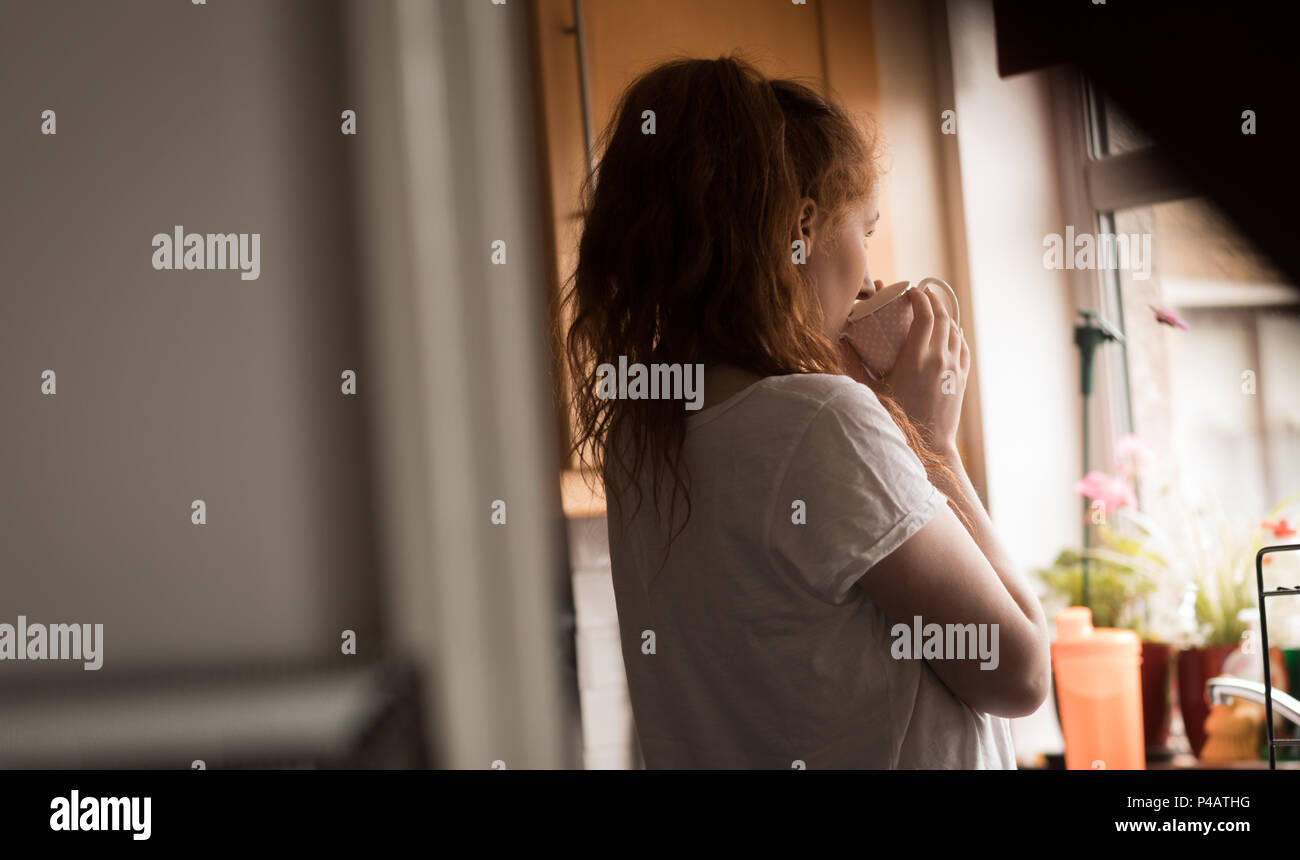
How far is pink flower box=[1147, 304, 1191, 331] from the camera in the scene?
1350mm

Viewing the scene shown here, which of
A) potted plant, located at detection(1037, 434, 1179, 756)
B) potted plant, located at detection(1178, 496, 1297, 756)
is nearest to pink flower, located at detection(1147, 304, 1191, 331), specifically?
potted plant, located at detection(1037, 434, 1179, 756)

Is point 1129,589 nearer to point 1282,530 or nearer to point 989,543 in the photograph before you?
point 1282,530

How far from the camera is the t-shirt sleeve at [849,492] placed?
1.70ft

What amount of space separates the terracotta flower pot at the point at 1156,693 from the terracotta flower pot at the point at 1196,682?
0.05ft

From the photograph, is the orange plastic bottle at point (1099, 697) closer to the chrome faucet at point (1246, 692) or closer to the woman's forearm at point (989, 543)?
the chrome faucet at point (1246, 692)

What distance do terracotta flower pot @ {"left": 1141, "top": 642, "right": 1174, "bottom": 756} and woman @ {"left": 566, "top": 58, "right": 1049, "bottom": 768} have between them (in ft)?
2.20

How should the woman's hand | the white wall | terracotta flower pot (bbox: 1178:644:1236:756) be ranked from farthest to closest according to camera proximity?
1. terracotta flower pot (bbox: 1178:644:1236:756)
2. the white wall
3. the woman's hand

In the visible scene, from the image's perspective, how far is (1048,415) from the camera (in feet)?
4.54

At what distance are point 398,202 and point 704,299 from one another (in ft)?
2.16

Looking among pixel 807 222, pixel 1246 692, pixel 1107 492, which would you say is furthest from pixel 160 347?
pixel 1107 492

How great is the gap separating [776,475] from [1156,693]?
913 mm

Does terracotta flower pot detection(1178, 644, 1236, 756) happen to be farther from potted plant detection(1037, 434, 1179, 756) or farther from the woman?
the woman

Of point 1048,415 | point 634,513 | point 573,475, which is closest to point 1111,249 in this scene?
point 1048,415

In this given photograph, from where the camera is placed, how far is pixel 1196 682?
3.86 ft
